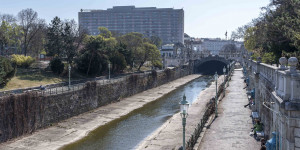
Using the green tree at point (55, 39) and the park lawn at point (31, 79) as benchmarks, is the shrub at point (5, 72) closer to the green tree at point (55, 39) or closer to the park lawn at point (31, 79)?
the park lawn at point (31, 79)

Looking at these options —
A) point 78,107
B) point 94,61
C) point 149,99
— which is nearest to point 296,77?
point 78,107

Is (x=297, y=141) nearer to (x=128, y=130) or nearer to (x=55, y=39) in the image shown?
(x=128, y=130)

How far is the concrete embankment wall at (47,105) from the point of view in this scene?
29.9 m

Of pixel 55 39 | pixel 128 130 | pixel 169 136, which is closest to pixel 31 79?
pixel 55 39

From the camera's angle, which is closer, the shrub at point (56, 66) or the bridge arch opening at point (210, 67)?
the shrub at point (56, 66)

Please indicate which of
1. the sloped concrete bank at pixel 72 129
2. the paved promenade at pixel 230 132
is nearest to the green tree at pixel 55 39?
the sloped concrete bank at pixel 72 129

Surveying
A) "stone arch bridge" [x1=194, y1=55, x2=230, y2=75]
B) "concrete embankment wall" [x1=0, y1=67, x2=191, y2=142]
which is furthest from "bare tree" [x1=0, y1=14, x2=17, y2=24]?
"stone arch bridge" [x1=194, y1=55, x2=230, y2=75]

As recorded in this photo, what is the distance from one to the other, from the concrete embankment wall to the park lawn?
8663 mm

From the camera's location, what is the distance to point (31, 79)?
50.1 metres

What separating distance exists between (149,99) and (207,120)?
2515 centimetres

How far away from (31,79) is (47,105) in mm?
16608

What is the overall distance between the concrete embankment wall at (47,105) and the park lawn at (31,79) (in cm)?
866

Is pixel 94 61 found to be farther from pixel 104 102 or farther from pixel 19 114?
pixel 19 114

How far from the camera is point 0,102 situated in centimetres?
2906
